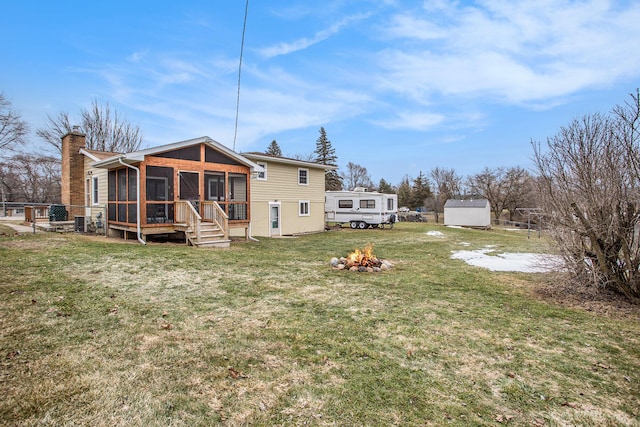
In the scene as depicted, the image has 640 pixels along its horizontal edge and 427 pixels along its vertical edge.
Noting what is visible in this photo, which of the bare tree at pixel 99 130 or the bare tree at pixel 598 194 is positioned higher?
the bare tree at pixel 99 130

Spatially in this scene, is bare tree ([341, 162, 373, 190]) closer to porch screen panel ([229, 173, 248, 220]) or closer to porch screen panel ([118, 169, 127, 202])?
porch screen panel ([229, 173, 248, 220])

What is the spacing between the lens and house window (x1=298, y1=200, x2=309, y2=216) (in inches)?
732

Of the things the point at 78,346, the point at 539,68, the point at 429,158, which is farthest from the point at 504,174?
the point at 78,346

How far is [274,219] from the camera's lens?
17.1 metres

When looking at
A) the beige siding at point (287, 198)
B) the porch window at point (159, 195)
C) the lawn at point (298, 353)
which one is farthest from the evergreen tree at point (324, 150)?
the lawn at point (298, 353)

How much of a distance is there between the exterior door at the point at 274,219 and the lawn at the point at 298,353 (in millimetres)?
10206

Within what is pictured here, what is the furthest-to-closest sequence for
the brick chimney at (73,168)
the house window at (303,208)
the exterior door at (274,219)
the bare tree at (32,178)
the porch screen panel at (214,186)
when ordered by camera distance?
the bare tree at (32,178) → the house window at (303,208) → the exterior door at (274,219) → the brick chimney at (73,168) → the porch screen panel at (214,186)

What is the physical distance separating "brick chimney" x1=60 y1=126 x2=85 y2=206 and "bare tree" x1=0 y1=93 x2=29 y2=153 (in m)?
10.1

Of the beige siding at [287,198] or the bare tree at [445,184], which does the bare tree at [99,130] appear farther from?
the bare tree at [445,184]

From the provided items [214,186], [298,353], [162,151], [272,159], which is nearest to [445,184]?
[272,159]

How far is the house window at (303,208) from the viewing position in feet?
61.0

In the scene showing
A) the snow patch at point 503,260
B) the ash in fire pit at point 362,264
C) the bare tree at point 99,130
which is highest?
the bare tree at point 99,130

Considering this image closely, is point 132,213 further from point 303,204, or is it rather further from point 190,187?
point 303,204

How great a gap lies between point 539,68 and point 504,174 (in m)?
28.6
